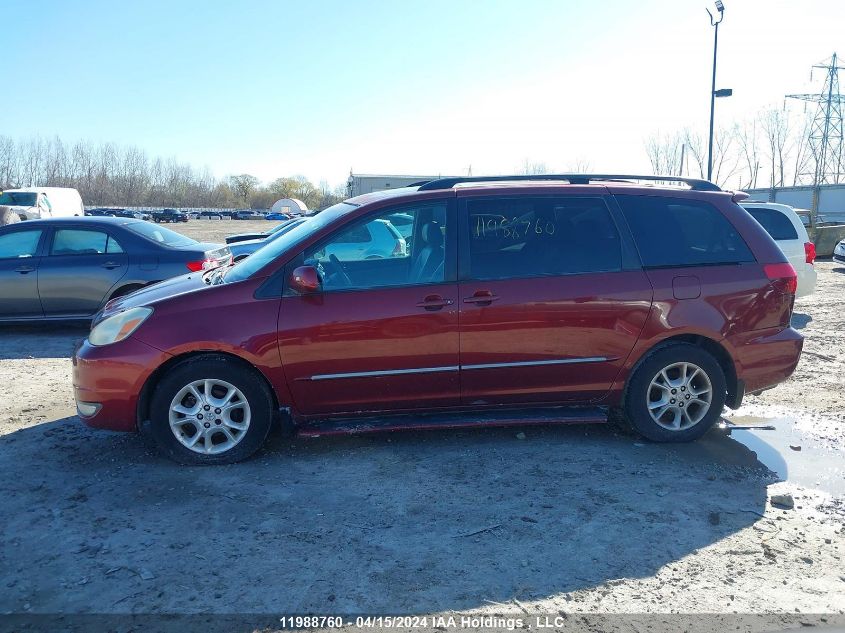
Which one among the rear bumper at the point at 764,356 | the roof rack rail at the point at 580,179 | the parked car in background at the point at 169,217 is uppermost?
the parked car in background at the point at 169,217

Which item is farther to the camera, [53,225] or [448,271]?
[53,225]

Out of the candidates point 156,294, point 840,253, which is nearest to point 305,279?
point 156,294

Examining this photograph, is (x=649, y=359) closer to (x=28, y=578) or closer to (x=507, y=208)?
(x=507, y=208)

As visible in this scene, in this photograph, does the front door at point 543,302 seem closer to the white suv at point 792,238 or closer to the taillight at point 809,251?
the white suv at point 792,238

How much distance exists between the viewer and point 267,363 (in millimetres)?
4391

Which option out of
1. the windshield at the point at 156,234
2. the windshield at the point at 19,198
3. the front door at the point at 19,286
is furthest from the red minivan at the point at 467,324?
the windshield at the point at 19,198

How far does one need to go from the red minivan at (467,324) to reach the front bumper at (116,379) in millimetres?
11

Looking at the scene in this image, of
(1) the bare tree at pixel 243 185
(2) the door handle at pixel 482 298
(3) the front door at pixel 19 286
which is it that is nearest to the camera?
(2) the door handle at pixel 482 298

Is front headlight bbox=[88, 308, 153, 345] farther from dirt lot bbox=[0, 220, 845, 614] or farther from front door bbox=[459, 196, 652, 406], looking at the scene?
front door bbox=[459, 196, 652, 406]

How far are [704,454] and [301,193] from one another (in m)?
118

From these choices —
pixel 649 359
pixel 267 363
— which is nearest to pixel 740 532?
pixel 649 359

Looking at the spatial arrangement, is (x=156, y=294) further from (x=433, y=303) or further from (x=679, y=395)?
(x=679, y=395)

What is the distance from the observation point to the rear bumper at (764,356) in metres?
4.84

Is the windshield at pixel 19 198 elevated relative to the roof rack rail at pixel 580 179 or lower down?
elevated
